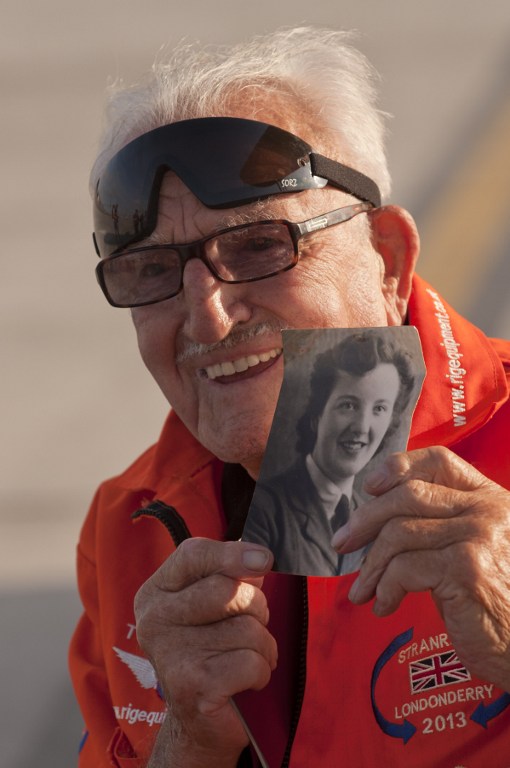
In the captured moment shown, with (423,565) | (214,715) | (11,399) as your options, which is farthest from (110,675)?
(11,399)

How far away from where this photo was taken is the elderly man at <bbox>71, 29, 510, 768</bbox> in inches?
45.2

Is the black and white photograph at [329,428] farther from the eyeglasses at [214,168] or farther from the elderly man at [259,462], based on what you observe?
the eyeglasses at [214,168]

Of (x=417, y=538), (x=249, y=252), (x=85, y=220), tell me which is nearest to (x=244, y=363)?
(x=249, y=252)

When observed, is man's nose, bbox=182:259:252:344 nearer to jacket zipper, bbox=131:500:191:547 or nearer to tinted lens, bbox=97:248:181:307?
tinted lens, bbox=97:248:181:307

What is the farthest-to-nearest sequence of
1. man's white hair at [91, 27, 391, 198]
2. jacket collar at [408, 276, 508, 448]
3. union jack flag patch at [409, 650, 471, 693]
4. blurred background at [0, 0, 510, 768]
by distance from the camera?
blurred background at [0, 0, 510, 768], man's white hair at [91, 27, 391, 198], jacket collar at [408, 276, 508, 448], union jack flag patch at [409, 650, 471, 693]

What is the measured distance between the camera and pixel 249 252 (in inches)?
62.1

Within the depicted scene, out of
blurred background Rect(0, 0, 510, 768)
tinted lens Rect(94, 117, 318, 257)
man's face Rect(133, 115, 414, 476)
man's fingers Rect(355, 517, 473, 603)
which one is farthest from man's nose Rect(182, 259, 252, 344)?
blurred background Rect(0, 0, 510, 768)

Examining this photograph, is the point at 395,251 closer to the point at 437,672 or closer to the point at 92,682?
the point at 437,672

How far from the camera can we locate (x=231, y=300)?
157 centimetres

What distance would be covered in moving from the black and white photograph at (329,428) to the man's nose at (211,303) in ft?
1.02

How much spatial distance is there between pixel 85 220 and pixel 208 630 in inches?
84.2

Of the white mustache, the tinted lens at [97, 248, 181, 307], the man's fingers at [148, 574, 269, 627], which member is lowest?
the man's fingers at [148, 574, 269, 627]

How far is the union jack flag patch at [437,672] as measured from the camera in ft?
4.52

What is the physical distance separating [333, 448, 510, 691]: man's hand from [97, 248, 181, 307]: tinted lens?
0.62 metres
